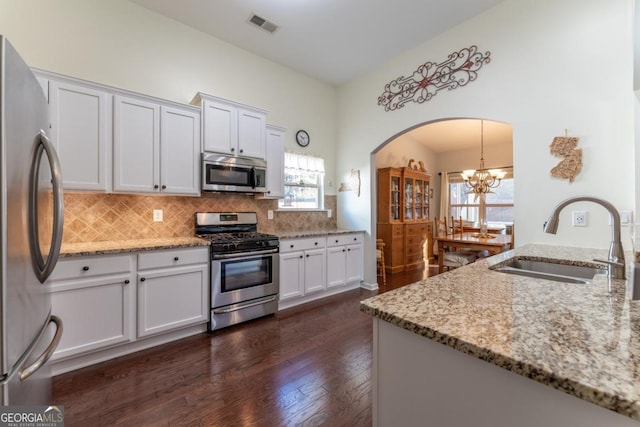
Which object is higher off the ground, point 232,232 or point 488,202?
point 488,202

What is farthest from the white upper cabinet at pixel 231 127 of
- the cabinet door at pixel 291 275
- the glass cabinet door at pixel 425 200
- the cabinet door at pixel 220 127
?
the glass cabinet door at pixel 425 200

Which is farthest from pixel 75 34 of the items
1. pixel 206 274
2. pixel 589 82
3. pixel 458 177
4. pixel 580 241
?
pixel 458 177

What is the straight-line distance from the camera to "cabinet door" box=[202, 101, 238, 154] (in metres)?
2.88

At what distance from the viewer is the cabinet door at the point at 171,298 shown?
2.28m

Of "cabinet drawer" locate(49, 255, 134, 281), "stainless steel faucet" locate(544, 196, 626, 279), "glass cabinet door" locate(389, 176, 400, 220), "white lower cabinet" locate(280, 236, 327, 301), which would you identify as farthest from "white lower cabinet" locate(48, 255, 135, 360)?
"glass cabinet door" locate(389, 176, 400, 220)

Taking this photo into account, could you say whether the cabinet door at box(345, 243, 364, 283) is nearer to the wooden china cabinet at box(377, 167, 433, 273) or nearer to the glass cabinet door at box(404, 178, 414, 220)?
the wooden china cabinet at box(377, 167, 433, 273)

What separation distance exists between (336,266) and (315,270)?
37cm

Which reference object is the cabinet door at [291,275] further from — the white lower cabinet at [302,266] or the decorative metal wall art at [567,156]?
the decorative metal wall art at [567,156]

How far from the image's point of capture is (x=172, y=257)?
241 cm

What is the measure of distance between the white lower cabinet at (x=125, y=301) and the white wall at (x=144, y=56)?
5.80 ft

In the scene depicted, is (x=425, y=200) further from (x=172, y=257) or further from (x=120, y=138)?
(x=120, y=138)

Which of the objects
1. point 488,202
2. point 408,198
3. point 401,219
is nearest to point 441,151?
point 488,202

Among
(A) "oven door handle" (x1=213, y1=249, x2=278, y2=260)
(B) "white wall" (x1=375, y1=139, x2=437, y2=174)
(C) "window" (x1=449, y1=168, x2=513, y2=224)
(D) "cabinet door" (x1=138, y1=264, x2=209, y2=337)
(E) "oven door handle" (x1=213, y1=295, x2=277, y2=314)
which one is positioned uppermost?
(B) "white wall" (x1=375, y1=139, x2=437, y2=174)

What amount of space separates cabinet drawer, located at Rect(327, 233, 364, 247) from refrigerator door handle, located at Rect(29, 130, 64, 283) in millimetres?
2834
